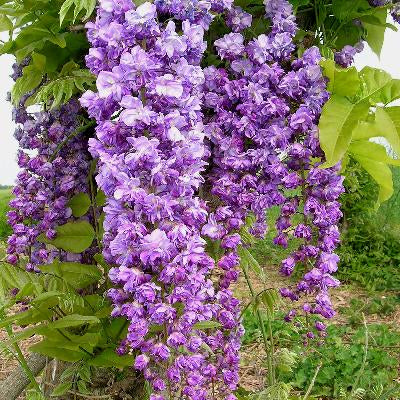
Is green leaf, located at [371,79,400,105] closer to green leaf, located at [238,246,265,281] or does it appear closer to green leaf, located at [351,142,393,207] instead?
green leaf, located at [351,142,393,207]

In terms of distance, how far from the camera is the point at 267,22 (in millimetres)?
1765

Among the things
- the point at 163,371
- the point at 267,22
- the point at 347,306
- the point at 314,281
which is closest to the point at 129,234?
the point at 163,371

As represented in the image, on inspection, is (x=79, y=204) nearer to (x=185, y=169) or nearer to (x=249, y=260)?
(x=249, y=260)

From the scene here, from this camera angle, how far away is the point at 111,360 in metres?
1.80

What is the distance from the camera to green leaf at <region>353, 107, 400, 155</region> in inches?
56.4

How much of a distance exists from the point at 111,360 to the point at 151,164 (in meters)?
0.82

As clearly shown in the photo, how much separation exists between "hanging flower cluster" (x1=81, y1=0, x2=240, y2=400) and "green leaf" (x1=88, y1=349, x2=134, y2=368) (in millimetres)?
Answer: 474

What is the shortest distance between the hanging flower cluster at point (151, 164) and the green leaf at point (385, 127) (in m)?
0.45

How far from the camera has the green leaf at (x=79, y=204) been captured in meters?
1.91

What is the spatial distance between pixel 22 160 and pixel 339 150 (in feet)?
3.33

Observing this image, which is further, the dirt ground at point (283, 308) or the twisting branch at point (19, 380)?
the dirt ground at point (283, 308)

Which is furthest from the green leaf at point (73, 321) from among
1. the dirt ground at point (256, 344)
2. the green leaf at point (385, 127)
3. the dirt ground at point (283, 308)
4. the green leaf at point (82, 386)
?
the dirt ground at point (283, 308)

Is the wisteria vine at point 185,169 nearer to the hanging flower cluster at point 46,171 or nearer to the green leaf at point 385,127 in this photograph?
the hanging flower cluster at point 46,171

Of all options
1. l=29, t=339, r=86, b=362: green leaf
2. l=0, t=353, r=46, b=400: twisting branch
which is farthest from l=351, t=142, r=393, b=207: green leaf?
l=0, t=353, r=46, b=400: twisting branch
